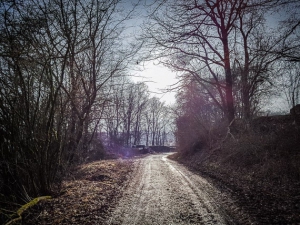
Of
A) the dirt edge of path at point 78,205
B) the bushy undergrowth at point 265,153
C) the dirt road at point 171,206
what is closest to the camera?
the dirt road at point 171,206

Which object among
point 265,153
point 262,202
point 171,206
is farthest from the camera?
point 265,153

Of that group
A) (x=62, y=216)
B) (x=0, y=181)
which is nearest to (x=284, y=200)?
(x=62, y=216)

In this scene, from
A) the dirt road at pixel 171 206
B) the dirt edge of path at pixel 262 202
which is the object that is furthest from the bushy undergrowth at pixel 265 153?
the dirt road at pixel 171 206

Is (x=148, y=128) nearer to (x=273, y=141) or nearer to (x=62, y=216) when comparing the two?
(x=273, y=141)

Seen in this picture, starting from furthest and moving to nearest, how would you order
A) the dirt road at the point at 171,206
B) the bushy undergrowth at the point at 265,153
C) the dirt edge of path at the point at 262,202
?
the bushy undergrowth at the point at 265,153
the dirt road at the point at 171,206
the dirt edge of path at the point at 262,202

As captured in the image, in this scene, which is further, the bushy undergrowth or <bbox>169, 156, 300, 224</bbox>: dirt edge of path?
the bushy undergrowth

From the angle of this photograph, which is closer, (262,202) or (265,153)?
(262,202)

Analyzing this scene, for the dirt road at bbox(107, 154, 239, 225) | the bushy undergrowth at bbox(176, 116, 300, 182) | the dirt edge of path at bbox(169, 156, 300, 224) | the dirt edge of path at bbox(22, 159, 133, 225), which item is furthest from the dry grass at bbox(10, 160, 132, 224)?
the bushy undergrowth at bbox(176, 116, 300, 182)

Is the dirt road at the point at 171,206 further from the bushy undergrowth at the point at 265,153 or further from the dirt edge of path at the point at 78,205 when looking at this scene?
the bushy undergrowth at the point at 265,153

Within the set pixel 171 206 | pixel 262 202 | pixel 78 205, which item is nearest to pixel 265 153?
pixel 262 202

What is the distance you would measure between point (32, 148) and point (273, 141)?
397 inches

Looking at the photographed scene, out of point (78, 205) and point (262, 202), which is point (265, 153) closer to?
point (262, 202)

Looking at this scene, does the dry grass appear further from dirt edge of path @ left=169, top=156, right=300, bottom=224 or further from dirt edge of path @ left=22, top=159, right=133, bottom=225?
dirt edge of path @ left=169, top=156, right=300, bottom=224

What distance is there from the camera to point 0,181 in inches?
218
